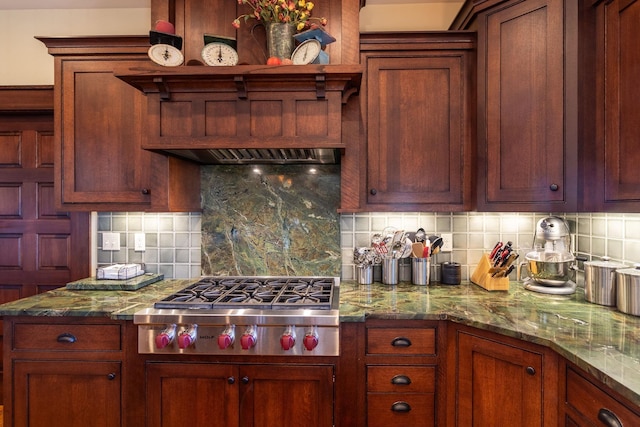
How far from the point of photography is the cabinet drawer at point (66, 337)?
1561 mm

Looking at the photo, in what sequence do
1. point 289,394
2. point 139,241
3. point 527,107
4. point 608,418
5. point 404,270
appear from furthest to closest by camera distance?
point 139,241, point 404,270, point 527,107, point 289,394, point 608,418

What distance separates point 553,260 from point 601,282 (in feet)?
0.74

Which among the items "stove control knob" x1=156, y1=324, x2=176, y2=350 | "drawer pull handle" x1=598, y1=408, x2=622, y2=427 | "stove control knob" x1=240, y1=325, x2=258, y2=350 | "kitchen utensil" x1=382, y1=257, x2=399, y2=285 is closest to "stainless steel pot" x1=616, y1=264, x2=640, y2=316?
"drawer pull handle" x1=598, y1=408, x2=622, y2=427

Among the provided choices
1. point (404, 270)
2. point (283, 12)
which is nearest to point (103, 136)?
point (283, 12)

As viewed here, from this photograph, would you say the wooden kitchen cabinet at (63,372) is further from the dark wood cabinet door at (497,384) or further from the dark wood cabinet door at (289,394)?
the dark wood cabinet door at (497,384)

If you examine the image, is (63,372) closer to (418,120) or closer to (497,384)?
(497,384)

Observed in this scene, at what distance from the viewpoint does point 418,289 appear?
1946mm

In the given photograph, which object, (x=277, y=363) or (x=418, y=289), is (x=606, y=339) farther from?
(x=277, y=363)

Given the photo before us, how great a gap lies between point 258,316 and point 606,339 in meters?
1.31

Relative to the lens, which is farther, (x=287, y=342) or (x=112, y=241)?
(x=112, y=241)

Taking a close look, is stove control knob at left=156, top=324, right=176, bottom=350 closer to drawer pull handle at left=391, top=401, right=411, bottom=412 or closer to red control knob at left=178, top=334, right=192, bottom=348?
red control knob at left=178, top=334, right=192, bottom=348

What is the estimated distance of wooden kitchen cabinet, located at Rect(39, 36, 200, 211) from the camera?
1.87 metres

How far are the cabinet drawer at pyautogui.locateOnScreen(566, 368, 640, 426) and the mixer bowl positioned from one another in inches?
30.5

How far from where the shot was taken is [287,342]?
1.41 meters
